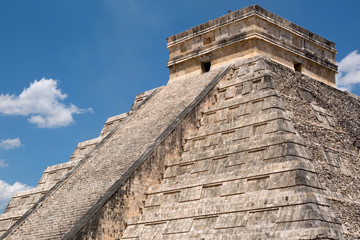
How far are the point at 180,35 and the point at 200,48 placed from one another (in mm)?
1032

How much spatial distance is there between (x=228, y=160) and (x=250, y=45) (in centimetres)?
481

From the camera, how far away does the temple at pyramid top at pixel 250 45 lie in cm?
1441

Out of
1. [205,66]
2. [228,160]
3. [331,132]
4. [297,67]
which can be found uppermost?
[205,66]

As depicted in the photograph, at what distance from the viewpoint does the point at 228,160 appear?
34.5ft

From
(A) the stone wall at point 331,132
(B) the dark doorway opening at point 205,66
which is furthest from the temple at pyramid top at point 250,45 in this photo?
(A) the stone wall at point 331,132

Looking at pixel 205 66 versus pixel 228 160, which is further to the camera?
pixel 205 66

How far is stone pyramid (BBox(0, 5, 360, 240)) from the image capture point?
30.4 feet

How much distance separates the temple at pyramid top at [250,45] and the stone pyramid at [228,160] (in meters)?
0.04

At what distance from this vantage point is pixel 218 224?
9.42 meters

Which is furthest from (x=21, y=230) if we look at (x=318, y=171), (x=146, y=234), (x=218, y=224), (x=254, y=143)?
(x=318, y=171)

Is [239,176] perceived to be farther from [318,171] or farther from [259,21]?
[259,21]

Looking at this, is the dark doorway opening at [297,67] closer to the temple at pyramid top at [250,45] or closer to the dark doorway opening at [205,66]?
the temple at pyramid top at [250,45]

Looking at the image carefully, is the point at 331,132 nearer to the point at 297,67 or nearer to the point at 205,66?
the point at 297,67

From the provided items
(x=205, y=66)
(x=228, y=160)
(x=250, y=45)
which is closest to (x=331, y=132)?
(x=228, y=160)
